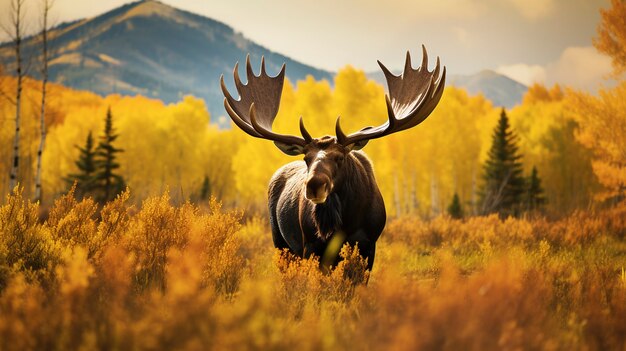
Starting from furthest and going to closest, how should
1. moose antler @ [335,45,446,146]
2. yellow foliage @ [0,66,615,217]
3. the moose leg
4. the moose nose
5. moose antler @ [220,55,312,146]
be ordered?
yellow foliage @ [0,66,615,217] → moose antler @ [220,55,312,146] → moose antler @ [335,45,446,146] → the moose leg → the moose nose

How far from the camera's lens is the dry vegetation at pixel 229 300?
76.0 inches

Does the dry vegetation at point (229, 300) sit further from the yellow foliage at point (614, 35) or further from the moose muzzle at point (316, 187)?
the yellow foliage at point (614, 35)

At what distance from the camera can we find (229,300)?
121 inches

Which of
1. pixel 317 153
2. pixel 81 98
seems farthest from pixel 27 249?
pixel 81 98

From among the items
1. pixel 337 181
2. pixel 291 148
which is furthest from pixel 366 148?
pixel 337 181

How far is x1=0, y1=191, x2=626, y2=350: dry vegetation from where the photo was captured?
6.33ft

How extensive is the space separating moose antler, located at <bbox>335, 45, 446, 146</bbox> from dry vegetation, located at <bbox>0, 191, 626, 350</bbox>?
1.33m

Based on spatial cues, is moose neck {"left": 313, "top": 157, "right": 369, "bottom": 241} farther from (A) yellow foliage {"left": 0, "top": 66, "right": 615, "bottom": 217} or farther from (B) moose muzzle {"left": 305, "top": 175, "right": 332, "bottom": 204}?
(A) yellow foliage {"left": 0, "top": 66, "right": 615, "bottom": 217}

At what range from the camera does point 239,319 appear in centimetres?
188

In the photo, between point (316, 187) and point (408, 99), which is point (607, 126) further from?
point (316, 187)

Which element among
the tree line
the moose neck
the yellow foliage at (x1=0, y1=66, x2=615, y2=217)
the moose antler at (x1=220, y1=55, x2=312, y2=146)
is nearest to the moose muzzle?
the moose neck

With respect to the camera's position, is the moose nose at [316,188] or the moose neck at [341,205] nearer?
the moose nose at [316,188]

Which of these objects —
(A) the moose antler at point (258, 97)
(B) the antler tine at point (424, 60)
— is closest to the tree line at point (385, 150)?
(A) the moose antler at point (258, 97)

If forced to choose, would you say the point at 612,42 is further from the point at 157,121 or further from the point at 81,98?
the point at 81,98
